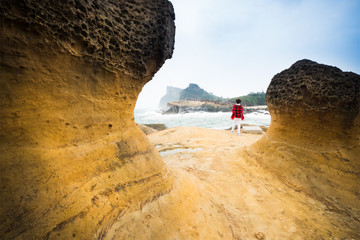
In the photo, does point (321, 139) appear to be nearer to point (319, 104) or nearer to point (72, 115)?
point (319, 104)

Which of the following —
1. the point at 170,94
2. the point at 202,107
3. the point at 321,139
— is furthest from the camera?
the point at 170,94

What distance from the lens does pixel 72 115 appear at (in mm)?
1267

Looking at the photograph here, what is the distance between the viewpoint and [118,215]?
1.26 metres

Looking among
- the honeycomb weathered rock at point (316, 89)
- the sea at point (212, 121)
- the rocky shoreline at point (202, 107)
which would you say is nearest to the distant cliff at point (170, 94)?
the rocky shoreline at point (202, 107)

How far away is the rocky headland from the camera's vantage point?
0.97 m

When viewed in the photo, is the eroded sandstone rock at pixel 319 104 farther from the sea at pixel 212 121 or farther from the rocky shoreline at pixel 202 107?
the rocky shoreline at pixel 202 107

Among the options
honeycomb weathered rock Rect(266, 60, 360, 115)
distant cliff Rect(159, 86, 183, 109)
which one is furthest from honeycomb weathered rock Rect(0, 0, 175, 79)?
distant cliff Rect(159, 86, 183, 109)

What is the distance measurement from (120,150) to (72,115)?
22.1 inches

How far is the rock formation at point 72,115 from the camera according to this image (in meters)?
0.94

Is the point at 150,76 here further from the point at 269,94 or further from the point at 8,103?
the point at 269,94

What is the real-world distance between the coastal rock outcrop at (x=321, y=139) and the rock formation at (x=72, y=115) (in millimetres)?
2166

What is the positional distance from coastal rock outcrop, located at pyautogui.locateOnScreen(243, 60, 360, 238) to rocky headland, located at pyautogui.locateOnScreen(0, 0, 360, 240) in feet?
0.05

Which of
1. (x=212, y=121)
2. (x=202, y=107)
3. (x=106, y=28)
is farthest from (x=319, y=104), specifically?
(x=202, y=107)

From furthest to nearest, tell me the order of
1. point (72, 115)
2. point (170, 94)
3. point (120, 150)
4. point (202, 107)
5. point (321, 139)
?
point (170, 94) < point (202, 107) < point (321, 139) < point (120, 150) < point (72, 115)
